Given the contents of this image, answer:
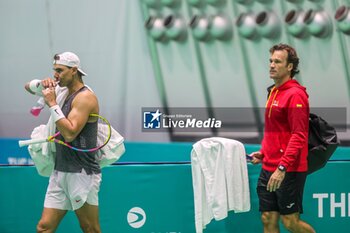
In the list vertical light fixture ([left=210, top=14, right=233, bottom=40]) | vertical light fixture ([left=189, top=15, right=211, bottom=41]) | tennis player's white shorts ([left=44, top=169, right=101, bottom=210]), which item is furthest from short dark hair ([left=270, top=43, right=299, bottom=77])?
tennis player's white shorts ([left=44, top=169, right=101, bottom=210])

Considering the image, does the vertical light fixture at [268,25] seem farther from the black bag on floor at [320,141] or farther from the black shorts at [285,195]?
the black shorts at [285,195]

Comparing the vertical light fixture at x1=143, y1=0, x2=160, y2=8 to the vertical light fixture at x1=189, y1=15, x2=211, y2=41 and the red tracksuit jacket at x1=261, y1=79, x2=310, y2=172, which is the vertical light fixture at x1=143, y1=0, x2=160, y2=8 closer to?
the vertical light fixture at x1=189, y1=15, x2=211, y2=41

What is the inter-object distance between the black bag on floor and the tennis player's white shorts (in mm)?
1530

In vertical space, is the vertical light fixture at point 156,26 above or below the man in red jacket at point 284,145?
above

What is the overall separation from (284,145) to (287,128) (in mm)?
118

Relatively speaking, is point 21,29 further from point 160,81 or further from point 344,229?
point 344,229

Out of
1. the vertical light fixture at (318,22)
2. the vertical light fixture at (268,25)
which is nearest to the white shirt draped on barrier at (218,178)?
the vertical light fixture at (268,25)

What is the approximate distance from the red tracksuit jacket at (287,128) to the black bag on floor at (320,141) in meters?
0.17

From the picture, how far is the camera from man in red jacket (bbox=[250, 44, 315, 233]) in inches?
195

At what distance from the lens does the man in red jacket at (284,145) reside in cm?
496

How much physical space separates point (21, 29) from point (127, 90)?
0.87 metres

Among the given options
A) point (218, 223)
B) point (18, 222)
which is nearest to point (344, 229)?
point (218, 223)

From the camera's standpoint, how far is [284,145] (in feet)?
16.7

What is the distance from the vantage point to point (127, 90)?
5.42 meters
